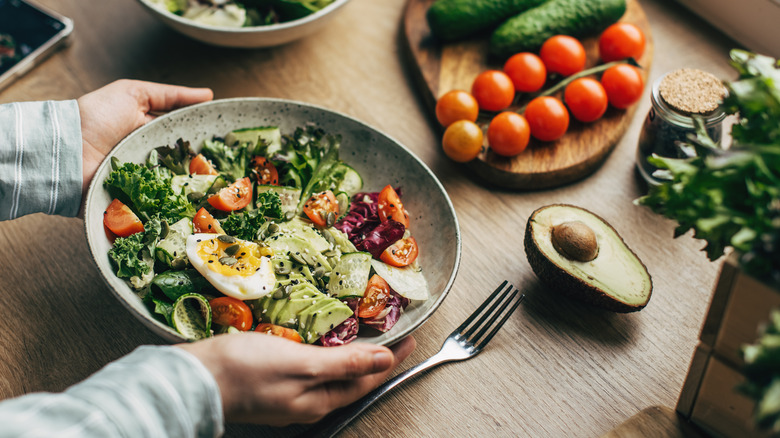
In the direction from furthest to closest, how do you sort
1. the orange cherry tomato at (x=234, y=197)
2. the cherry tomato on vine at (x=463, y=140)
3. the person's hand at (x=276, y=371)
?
the cherry tomato on vine at (x=463, y=140)
the orange cherry tomato at (x=234, y=197)
the person's hand at (x=276, y=371)

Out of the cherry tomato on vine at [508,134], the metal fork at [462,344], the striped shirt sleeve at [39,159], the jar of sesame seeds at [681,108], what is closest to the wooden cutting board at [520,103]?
the cherry tomato on vine at [508,134]

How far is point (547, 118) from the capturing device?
1.88 meters

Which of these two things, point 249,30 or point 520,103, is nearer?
point 249,30

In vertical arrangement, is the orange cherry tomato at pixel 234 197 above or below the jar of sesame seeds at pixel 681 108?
below

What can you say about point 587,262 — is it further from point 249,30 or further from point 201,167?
point 249,30

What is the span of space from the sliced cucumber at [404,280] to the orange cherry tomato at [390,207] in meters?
0.15

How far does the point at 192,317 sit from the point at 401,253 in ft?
1.88

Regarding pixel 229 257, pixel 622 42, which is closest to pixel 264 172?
pixel 229 257

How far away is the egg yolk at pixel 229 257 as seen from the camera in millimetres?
1364

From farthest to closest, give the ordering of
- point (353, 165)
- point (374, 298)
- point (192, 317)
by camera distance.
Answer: point (353, 165) < point (374, 298) < point (192, 317)

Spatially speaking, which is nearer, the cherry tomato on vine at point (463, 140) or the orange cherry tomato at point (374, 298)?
the orange cherry tomato at point (374, 298)

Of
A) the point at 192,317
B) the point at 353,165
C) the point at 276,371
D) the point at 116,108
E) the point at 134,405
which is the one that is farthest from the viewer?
the point at 353,165

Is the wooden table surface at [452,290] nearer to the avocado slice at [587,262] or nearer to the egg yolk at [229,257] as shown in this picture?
the avocado slice at [587,262]

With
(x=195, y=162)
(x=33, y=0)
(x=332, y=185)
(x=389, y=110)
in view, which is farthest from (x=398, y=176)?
(x=33, y=0)
